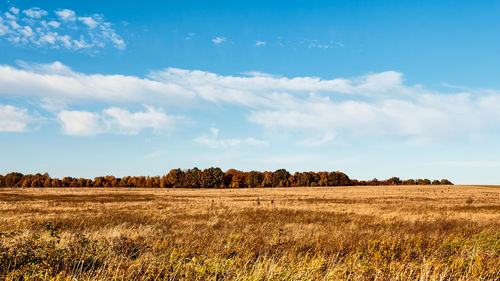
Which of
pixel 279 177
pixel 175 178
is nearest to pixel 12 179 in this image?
pixel 175 178

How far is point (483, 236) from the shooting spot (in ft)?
31.1

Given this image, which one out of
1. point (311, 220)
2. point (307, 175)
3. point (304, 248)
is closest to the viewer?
point (304, 248)

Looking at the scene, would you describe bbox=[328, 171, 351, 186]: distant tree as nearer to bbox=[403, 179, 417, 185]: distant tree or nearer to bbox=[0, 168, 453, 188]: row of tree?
bbox=[0, 168, 453, 188]: row of tree

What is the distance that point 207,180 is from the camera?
428 feet

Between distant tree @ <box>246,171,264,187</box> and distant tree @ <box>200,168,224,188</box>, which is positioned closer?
distant tree @ <box>200,168,224,188</box>

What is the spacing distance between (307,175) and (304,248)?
12844cm

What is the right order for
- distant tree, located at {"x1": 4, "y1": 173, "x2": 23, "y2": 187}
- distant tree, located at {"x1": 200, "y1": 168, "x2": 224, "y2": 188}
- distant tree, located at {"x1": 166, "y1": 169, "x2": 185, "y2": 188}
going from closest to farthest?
distant tree, located at {"x1": 200, "y1": 168, "x2": 224, "y2": 188} < distant tree, located at {"x1": 166, "y1": 169, "x2": 185, "y2": 188} < distant tree, located at {"x1": 4, "y1": 173, "x2": 23, "y2": 187}

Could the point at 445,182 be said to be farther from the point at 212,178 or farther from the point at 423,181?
the point at 212,178

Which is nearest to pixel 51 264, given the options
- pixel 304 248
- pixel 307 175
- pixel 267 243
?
pixel 267 243

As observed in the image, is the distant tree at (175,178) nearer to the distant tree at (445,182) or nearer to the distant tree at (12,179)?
the distant tree at (12,179)

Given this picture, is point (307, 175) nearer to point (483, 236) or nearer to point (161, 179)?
point (161, 179)

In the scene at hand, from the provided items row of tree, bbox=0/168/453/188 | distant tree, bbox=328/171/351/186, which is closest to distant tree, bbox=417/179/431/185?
row of tree, bbox=0/168/453/188

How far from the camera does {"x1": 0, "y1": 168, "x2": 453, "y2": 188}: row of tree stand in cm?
13212

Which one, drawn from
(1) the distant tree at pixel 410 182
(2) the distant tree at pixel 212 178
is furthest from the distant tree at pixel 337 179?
(2) the distant tree at pixel 212 178
